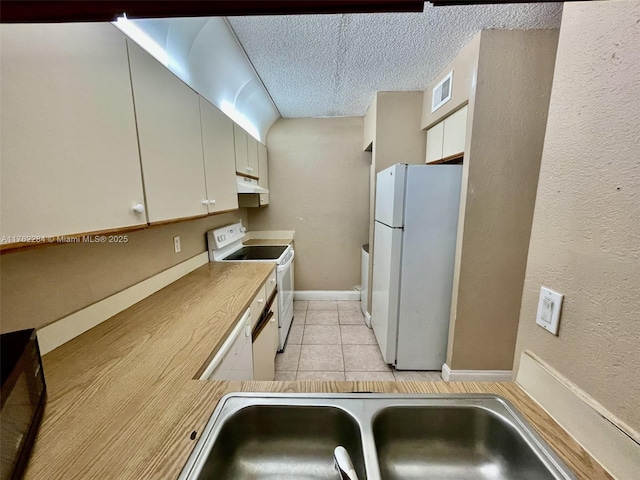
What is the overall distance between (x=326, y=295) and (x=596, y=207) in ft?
10.6

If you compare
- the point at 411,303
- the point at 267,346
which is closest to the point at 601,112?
the point at 411,303

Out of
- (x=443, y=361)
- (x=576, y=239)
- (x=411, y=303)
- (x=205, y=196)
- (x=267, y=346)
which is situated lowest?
(x=443, y=361)

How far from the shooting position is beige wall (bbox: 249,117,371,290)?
3.32m

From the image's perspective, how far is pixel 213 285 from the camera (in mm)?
1626

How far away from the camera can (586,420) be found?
1.82 ft

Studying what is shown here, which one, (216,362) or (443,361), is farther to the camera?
(443,361)

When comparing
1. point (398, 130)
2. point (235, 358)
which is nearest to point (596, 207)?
point (235, 358)

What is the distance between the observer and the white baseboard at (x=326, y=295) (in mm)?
3635

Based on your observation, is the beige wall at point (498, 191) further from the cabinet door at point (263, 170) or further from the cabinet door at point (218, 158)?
the cabinet door at point (263, 170)

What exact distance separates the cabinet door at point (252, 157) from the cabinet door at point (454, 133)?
70.4 inches

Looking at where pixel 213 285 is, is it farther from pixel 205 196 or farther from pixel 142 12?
pixel 142 12

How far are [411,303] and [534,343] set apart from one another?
133cm

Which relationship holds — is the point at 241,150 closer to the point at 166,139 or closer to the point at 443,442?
the point at 166,139

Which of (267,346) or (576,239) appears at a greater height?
(576,239)
